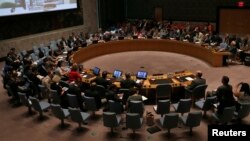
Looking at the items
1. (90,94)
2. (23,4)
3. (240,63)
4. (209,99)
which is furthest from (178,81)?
(23,4)

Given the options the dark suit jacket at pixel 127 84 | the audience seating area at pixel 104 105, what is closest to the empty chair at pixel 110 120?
the audience seating area at pixel 104 105

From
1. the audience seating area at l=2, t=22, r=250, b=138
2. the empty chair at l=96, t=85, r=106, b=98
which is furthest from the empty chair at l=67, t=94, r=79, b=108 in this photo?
the empty chair at l=96, t=85, r=106, b=98

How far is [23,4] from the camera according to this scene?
1783 centimetres

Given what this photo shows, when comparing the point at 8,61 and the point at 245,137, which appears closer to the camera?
the point at 245,137

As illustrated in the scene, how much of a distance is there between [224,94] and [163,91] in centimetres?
258

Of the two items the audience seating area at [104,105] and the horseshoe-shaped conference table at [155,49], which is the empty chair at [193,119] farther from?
the horseshoe-shaped conference table at [155,49]

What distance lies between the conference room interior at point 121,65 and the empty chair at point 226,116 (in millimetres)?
42

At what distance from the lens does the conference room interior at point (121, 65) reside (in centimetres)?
878

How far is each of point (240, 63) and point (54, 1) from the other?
12237 mm

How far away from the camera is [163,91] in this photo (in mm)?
10273

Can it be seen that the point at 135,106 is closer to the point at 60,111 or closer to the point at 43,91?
the point at 60,111

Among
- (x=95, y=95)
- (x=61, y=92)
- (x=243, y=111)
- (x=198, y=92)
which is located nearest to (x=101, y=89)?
(x=95, y=95)

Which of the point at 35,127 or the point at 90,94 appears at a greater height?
the point at 90,94

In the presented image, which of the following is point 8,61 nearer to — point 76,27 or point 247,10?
point 76,27
